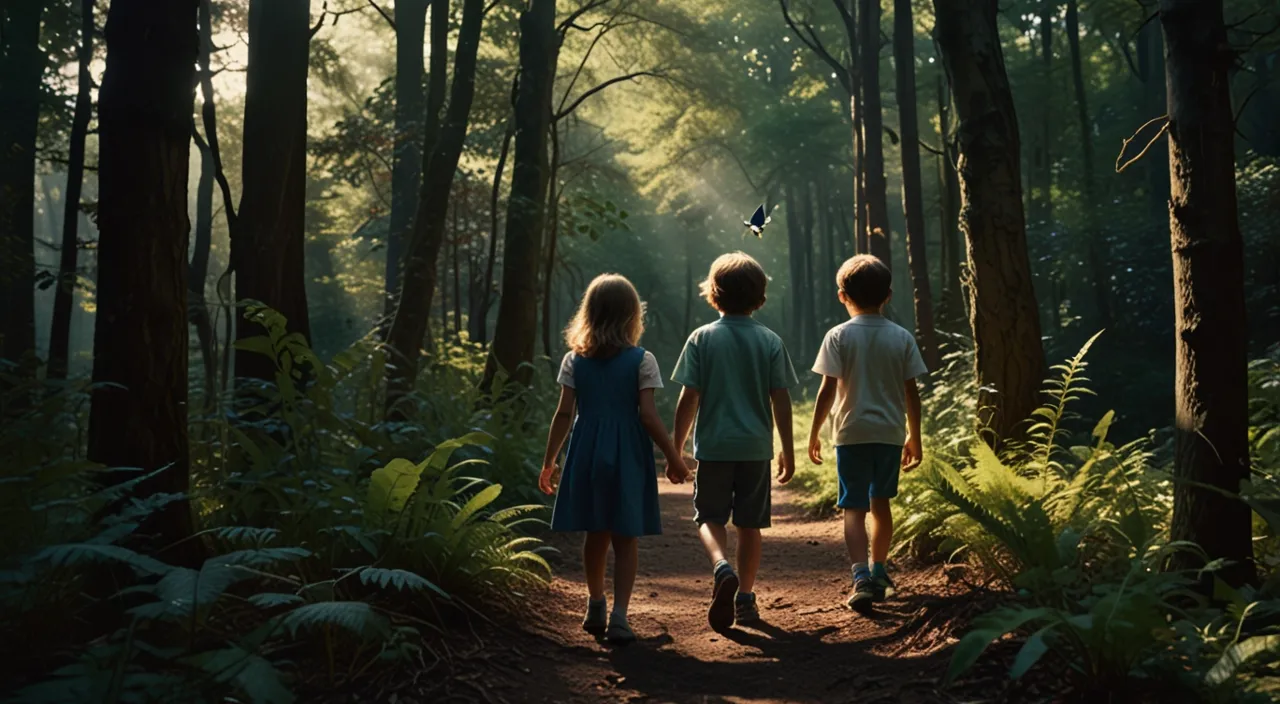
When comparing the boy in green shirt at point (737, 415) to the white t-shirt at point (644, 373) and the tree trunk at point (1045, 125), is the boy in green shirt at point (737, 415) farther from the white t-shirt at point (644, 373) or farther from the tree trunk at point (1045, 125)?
the tree trunk at point (1045, 125)

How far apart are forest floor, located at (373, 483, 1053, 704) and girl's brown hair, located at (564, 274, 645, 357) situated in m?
1.53

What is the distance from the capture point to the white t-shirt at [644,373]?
5.68 m

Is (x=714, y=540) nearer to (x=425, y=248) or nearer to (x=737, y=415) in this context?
(x=737, y=415)

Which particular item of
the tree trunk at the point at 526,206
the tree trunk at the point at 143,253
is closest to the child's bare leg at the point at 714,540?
the tree trunk at the point at 143,253

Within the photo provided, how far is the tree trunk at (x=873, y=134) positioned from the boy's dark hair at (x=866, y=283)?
30.4 feet

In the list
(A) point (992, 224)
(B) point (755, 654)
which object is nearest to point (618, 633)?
(B) point (755, 654)

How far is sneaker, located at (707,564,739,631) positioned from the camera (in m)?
Result: 5.63

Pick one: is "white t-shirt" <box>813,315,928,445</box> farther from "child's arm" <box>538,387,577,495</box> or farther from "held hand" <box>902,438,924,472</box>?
"child's arm" <box>538,387,577,495</box>

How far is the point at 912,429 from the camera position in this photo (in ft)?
21.1

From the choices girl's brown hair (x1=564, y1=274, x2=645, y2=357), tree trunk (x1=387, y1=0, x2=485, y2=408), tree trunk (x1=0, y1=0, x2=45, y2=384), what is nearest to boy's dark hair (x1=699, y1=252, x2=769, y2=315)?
girl's brown hair (x1=564, y1=274, x2=645, y2=357)

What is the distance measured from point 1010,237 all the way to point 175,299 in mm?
5424

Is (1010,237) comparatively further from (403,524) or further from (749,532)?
(403,524)

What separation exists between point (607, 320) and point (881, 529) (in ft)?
6.73

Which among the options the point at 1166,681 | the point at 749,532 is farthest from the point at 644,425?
the point at 1166,681
